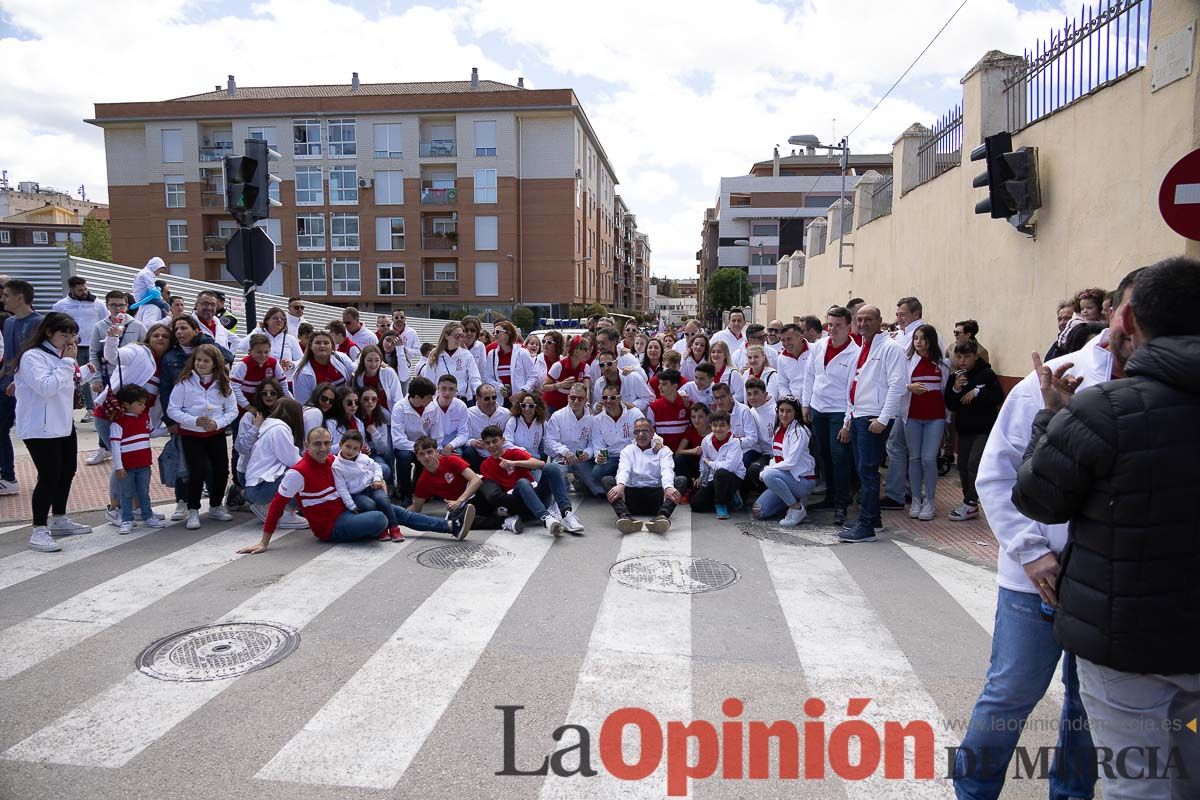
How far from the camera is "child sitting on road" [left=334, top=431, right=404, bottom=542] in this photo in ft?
23.8

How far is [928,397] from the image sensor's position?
27.1 feet

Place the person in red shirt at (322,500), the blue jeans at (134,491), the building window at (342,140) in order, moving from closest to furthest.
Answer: the person in red shirt at (322,500), the blue jeans at (134,491), the building window at (342,140)

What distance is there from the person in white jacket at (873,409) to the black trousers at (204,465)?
6056 mm

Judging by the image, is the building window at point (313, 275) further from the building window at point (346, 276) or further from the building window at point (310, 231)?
the building window at point (310, 231)

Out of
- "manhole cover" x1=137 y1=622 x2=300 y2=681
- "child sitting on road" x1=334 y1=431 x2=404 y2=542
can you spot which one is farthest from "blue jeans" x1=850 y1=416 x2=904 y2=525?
"manhole cover" x1=137 y1=622 x2=300 y2=681

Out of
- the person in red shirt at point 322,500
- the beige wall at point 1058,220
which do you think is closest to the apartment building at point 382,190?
the beige wall at point 1058,220

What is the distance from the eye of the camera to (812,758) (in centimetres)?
355

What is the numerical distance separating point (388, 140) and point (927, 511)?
172 feet

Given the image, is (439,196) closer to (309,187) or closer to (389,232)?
(389,232)

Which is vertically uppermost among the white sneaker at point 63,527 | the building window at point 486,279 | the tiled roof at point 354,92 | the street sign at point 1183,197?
the tiled roof at point 354,92

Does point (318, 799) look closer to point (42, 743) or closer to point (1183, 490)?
point (42, 743)

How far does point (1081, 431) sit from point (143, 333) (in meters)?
10.3

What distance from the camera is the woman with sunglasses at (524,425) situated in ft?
30.3

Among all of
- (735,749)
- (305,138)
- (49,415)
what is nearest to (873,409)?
(735,749)
